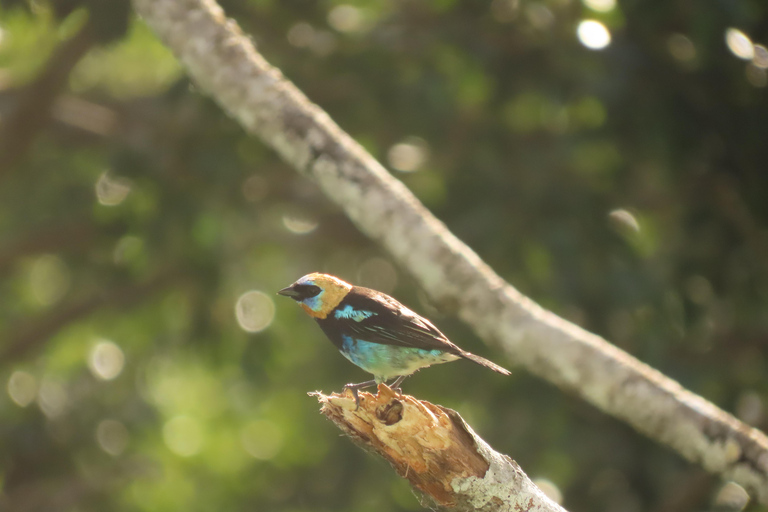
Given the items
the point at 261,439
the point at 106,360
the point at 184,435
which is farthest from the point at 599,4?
the point at 184,435

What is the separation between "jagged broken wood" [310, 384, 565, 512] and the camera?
244 centimetres

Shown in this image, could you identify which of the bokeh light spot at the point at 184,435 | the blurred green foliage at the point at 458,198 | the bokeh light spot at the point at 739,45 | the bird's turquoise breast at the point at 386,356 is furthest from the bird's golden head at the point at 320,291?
the bokeh light spot at the point at 184,435

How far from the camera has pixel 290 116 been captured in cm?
379

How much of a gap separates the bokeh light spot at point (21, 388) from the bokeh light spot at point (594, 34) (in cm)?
776

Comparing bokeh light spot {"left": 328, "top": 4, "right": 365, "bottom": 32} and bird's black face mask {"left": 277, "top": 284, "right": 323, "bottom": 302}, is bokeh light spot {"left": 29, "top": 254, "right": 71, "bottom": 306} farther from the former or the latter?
bird's black face mask {"left": 277, "top": 284, "right": 323, "bottom": 302}

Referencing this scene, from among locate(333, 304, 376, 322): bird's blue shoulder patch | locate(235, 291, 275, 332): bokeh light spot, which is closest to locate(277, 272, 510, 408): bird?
locate(333, 304, 376, 322): bird's blue shoulder patch

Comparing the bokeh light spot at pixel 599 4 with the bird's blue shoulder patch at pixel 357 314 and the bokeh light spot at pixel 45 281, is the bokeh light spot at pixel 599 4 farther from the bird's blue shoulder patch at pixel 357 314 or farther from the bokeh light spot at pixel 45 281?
the bokeh light spot at pixel 45 281

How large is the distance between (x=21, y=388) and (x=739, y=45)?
8941 millimetres

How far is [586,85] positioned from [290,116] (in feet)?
10.3

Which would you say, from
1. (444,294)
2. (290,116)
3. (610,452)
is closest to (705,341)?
(610,452)

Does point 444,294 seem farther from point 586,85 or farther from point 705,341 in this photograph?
point 705,341

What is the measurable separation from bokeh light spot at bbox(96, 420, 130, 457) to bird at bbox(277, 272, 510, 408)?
27.2ft

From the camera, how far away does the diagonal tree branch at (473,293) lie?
12.0 ft

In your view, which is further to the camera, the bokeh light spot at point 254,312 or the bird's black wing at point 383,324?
the bokeh light spot at point 254,312
